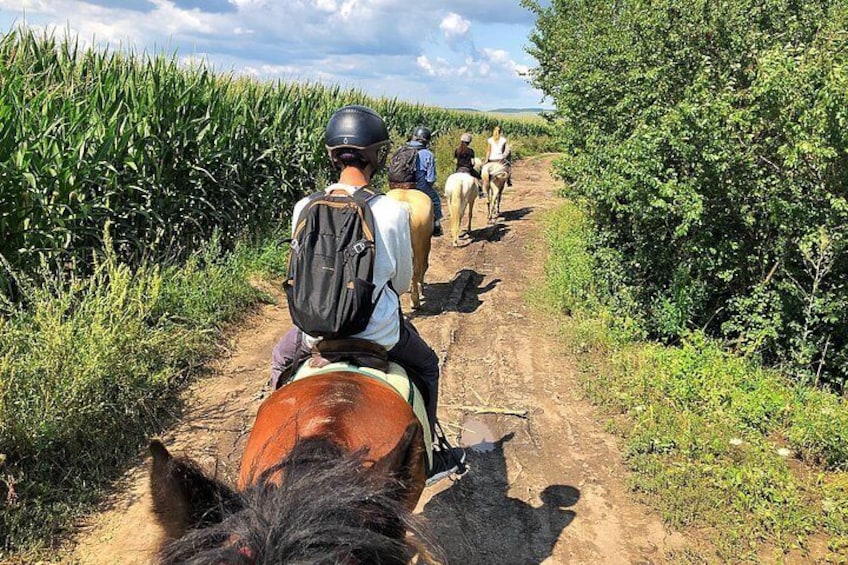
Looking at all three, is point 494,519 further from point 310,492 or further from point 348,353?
point 310,492

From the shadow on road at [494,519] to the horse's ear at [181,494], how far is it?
6.75 ft

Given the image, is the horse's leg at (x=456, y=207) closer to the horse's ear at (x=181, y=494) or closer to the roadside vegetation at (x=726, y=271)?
the roadside vegetation at (x=726, y=271)

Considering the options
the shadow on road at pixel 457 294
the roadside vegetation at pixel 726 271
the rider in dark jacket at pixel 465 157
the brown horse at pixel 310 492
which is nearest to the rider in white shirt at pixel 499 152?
the rider in dark jacket at pixel 465 157

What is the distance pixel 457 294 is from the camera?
27.8 ft

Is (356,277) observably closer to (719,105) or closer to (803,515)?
(803,515)

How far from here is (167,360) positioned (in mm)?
5094

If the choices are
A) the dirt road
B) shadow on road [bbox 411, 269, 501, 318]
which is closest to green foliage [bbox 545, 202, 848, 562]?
the dirt road

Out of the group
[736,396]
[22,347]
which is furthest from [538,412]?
[22,347]

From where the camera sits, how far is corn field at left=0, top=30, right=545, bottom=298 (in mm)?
4777

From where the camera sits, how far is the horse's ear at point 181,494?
5.26ft

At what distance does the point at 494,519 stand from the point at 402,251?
2.16 meters

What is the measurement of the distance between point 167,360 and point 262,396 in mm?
885

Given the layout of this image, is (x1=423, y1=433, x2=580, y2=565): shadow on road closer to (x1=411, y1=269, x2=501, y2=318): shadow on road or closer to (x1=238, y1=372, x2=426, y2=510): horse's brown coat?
(x1=238, y1=372, x2=426, y2=510): horse's brown coat

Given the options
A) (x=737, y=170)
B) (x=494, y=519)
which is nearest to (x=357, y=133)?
(x=494, y=519)
